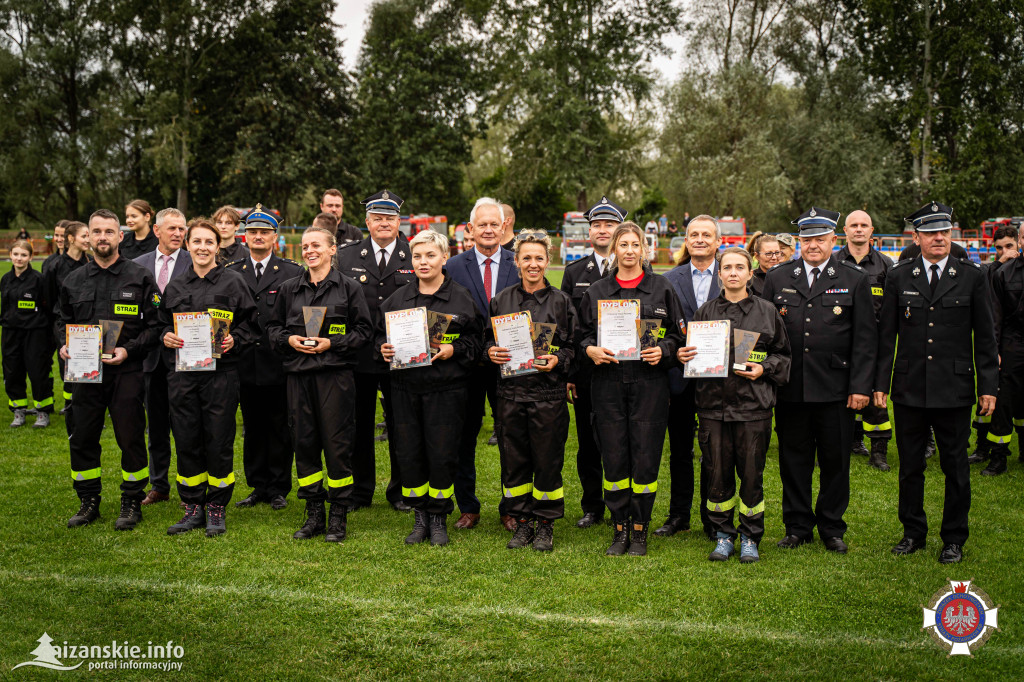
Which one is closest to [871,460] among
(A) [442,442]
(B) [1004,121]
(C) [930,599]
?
(C) [930,599]

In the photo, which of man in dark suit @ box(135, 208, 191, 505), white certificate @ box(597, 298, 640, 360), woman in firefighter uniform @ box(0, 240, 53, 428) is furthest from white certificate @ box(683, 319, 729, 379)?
woman in firefighter uniform @ box(0, 240, 53, 428)

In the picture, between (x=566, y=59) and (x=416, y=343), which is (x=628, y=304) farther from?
(x=566, y=59)

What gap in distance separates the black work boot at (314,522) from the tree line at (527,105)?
35.2 metres

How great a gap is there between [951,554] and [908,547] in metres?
0.28

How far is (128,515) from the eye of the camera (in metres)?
6.50

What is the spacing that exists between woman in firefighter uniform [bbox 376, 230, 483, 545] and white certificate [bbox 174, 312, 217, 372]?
4.34 ft

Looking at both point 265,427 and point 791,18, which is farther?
point 791,18

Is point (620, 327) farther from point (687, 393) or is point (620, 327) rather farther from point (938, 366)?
point (938, 366)

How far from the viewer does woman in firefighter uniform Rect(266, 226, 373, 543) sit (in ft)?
20.1

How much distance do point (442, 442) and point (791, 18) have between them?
43820 mm

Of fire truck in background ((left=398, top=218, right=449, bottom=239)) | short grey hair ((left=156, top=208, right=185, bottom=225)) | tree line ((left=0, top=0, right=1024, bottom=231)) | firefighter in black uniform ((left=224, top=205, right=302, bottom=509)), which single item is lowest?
firefighter in black uniform ((left=224, top=205, right=302, bottom=509))

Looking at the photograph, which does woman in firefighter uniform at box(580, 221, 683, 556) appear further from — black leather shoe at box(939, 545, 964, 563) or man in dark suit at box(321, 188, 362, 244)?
man in dark suit at box(321, 188, 362, 244)

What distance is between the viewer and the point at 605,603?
→ 197 inches

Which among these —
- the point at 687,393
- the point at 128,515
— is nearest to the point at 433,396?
the point at 687,393
